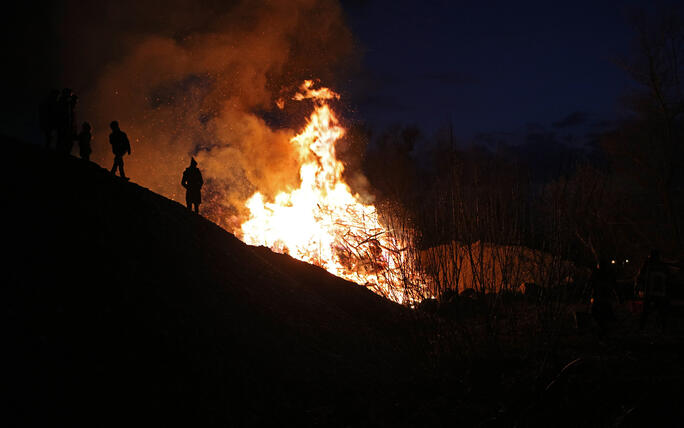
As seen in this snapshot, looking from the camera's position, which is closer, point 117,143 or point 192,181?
point 117,143

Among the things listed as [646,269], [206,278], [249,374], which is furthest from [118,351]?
[646,269]

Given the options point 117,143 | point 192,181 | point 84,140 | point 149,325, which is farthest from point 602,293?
point 84,140

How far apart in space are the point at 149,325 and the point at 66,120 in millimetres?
6997

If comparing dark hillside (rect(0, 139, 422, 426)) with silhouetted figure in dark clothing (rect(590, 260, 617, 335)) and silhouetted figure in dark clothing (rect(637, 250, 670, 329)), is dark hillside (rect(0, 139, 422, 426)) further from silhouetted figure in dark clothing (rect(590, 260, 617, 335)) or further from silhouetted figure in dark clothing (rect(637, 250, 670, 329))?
silhouetted figure in dark clothing (rect(637, 250, 670, 329))

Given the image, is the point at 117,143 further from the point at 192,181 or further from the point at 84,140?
the point at 192,181

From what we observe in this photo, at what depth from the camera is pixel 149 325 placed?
5.57m

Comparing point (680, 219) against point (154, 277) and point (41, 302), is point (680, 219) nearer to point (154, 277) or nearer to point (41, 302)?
point (154, 277)

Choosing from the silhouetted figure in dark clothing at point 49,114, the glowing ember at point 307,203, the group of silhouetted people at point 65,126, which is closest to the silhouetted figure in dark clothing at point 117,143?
the group of silhouetted people at point 65,126

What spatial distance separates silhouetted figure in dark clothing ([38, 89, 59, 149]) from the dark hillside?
5.27 feet

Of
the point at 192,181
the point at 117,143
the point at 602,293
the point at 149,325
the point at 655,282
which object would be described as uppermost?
the point at 117,143

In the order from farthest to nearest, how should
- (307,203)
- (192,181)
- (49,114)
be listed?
(307,203) < (192,181) < (49,114)

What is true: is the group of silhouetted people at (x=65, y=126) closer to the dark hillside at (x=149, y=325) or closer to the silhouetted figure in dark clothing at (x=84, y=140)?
the silhouetted figure in dark clothing at (x=84, y=140)

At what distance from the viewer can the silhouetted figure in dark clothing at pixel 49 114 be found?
380 inches

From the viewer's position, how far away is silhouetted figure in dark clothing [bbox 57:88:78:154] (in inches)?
387
